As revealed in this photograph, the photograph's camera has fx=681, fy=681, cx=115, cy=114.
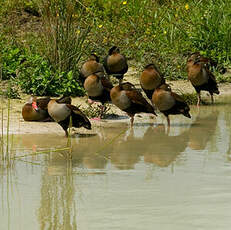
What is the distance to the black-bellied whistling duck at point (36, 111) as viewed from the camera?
875 cm

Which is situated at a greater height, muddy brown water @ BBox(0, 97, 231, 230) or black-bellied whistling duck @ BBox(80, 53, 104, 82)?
black-bellied whistling duck @ BBox(80, 53, 104, 82)

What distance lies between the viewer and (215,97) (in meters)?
11.6

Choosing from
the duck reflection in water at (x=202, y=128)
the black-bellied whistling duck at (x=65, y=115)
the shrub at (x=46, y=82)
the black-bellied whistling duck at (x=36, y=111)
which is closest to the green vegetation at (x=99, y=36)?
the shrub at (x=46, y=82)

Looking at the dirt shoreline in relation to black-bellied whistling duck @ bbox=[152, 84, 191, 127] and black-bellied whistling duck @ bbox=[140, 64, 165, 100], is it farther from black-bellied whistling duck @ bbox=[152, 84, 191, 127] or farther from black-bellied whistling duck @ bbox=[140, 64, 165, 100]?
black-bellied whistling duck @ bbox=[152, 84, 191, 127]

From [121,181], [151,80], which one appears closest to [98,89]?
[151,80]

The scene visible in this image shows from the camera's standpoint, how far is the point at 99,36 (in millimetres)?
13234

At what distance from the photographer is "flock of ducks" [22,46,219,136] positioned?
8.09m

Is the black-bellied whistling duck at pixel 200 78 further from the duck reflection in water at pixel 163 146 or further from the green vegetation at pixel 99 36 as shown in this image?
the duck reflection in water at pixel 163 146

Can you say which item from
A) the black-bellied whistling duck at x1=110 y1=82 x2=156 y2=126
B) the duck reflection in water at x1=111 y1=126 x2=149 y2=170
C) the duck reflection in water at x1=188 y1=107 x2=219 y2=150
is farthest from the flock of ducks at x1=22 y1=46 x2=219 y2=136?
the duck reflection in water at x1=111 y1=126 x2=149 y2=170

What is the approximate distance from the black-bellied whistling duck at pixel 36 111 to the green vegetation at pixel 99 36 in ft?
4.30

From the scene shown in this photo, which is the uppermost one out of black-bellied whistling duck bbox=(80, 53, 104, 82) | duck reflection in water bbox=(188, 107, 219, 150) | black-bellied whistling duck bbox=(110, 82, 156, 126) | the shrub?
black-bellied whistling duck bbox=(80, 53, 104, 82)

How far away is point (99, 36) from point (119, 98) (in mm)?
4484

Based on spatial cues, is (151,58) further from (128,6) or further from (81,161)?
(81,161)

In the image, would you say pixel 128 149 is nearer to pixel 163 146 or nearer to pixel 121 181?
pixel 163 146
